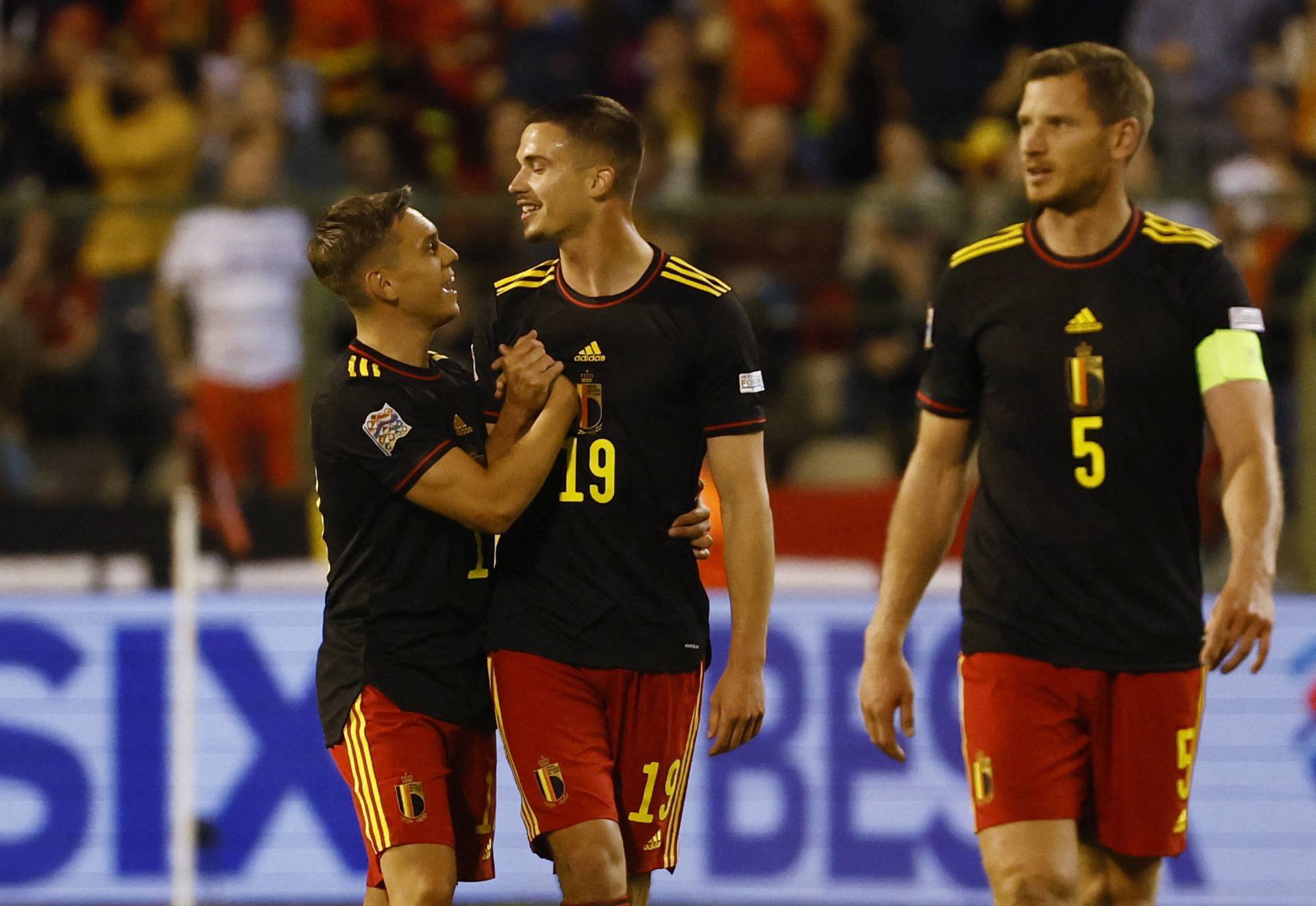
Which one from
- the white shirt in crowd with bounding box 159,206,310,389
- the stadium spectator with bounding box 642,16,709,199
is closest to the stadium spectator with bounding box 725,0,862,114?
the stadium spectator with bounding box 642,16,709,199

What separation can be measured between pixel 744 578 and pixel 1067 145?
130cm

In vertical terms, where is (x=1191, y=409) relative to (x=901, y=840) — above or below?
above

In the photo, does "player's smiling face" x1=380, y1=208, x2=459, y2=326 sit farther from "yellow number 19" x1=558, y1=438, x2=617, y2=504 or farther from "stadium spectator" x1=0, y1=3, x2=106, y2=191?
"stadium spectator" x1=0, y1=3, x2=106, y2=191

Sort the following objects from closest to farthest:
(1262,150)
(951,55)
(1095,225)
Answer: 1. (1095,225)
2. (1262,150)
3. (951,55)

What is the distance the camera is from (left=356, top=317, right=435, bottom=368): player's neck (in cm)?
485

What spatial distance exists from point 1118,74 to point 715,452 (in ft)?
4.36

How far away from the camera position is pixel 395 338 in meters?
4.86

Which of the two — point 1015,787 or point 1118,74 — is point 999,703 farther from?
point 1118,74

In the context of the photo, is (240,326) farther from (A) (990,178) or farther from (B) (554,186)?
(B) (554,186)

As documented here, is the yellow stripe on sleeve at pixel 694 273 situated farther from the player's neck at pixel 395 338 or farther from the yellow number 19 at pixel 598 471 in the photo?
the player's neck at pixel 395 338

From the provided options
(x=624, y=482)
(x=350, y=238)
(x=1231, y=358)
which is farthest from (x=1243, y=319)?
(x=350, y=238)

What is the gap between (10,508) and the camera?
870 cm

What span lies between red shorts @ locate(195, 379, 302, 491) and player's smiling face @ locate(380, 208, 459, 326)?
14.9 feet

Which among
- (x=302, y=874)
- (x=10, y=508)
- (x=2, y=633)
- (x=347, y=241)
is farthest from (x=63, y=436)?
(x=347, y=241)
